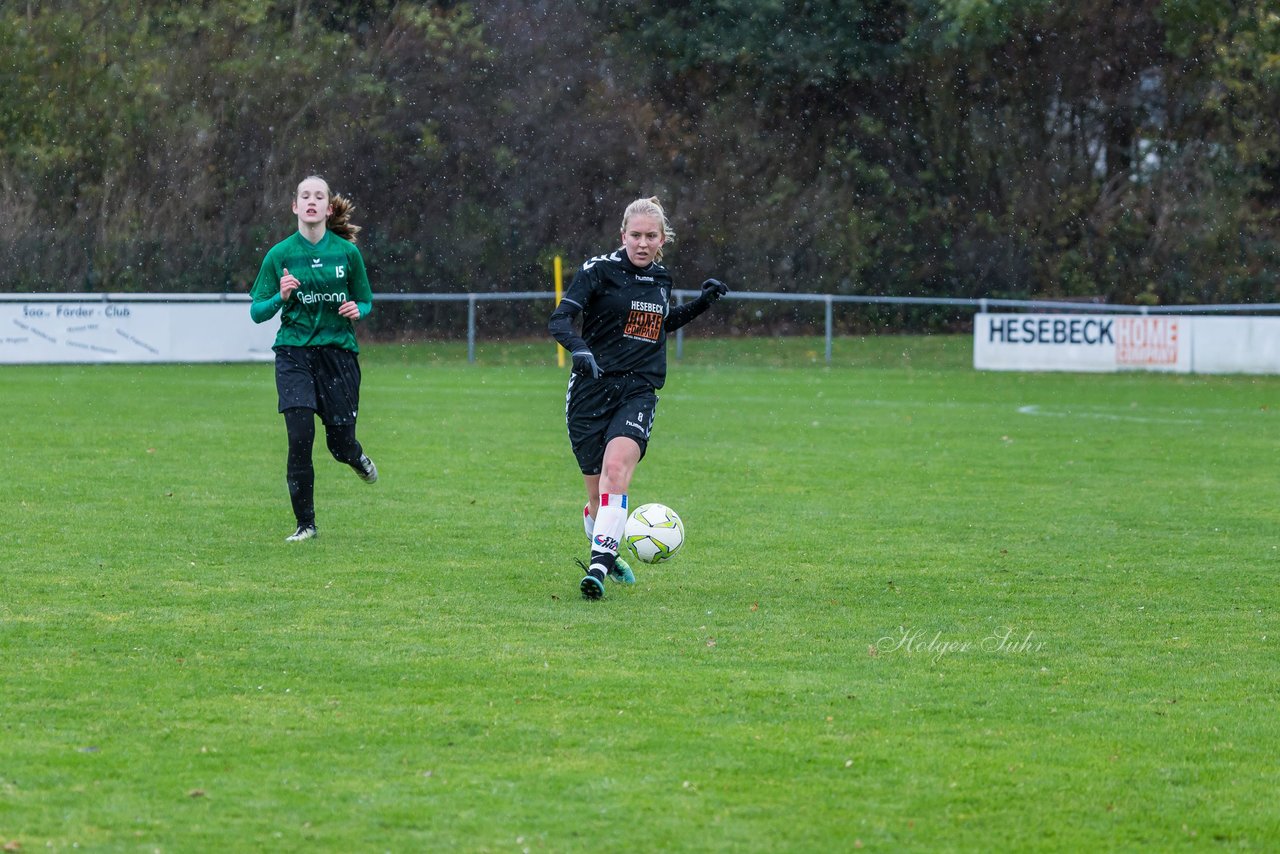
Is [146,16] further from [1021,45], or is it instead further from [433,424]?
[433,424]

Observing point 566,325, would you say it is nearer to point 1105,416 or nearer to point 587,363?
point 587,363

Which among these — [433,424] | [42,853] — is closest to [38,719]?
[42,853]

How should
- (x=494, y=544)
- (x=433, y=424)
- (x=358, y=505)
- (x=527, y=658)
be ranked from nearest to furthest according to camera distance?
(x=527, y=658) → (x=494, y=544) → (x=358, y=505) → (x=433, y=424)

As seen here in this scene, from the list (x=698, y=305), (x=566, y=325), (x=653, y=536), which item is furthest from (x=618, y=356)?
(x=653, y=536)

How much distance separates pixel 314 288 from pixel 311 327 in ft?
0.70

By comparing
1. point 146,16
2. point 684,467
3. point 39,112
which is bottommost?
point 684,467

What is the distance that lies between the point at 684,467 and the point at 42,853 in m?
9.57

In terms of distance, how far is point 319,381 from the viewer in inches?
362

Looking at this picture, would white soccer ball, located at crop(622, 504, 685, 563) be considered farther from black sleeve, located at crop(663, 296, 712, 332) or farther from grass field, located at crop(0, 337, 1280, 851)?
black sleeve, located at crop(663, 296, 712, 332)

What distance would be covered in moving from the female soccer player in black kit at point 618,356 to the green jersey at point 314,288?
5.61 feet

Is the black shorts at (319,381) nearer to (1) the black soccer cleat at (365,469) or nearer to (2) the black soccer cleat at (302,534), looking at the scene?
(1) the black soccer cleat at (365,469)

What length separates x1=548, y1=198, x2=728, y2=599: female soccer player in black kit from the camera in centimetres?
769

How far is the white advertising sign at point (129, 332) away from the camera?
1019 inches

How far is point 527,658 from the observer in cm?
620
